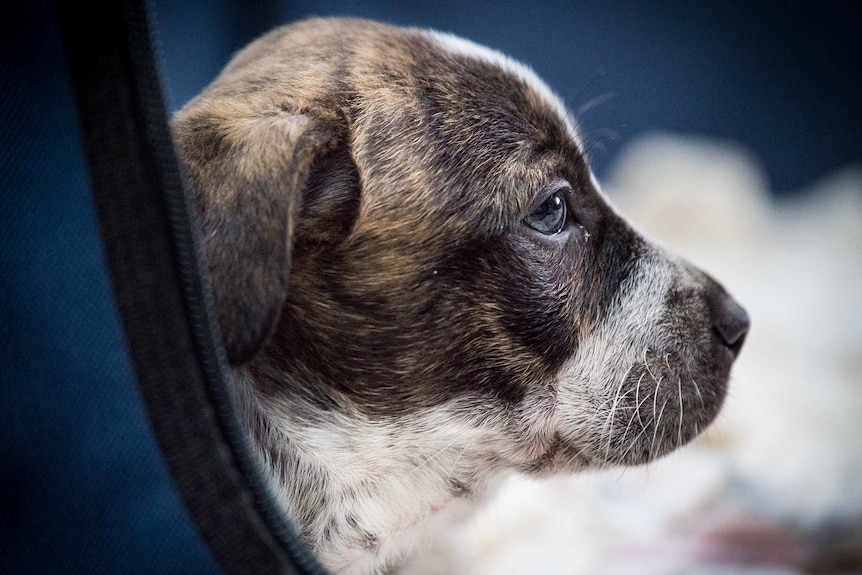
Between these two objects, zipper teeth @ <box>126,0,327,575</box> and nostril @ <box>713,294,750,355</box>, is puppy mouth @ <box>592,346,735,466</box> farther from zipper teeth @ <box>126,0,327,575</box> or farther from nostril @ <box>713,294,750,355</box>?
zipper teeth @ <box>126,0,327,575</box>

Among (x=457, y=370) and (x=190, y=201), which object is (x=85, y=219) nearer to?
(x=190, y=201)

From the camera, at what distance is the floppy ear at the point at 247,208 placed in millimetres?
1107

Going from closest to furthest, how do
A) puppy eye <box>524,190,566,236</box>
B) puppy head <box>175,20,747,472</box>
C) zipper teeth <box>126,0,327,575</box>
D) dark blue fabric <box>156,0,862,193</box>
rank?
zipper teeth <box>126,0,327,575</box> → puppy head <box>175,20,747,472</box> → puppy eye <box>524,190,566,236</box> → dark blue fabric <box>156,0,862,193</box>

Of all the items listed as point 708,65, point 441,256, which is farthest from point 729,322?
point 708,65

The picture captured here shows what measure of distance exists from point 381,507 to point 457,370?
0.85 feet

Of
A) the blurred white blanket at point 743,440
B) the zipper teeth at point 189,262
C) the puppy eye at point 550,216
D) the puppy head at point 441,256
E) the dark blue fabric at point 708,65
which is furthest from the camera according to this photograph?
the dark blue fabric at point 708,65

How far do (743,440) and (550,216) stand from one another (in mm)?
1434

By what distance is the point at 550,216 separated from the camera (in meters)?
1.43

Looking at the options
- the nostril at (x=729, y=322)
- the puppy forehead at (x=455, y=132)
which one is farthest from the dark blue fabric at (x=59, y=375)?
the nostril at (x=729, y=322)

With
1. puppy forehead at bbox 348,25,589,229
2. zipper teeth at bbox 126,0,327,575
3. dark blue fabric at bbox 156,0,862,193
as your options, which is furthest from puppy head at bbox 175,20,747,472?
dark blue fabric at bbox 156,0,862,193

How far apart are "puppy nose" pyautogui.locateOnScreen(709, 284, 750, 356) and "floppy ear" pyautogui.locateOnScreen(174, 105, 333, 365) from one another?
798 millimetres

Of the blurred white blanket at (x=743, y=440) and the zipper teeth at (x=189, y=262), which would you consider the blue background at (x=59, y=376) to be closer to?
the zipper teeth at (x=189, y=262)

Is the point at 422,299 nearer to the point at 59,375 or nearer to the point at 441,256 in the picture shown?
the point at 441,256

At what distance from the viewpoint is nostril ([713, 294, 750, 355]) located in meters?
1.56
